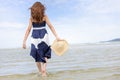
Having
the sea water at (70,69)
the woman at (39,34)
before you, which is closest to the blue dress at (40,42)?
the woman at (39,34)

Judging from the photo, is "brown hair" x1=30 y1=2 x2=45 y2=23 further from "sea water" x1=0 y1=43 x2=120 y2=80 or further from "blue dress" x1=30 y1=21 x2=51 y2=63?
"sea water" x1=0 y1=43 x2=120 y2=80

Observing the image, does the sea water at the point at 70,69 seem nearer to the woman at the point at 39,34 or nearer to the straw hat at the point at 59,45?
the woman at the point at 39,34

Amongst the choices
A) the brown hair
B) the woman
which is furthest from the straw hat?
the brown hair

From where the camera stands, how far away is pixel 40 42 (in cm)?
873

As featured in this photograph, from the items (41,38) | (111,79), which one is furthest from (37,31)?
(111,79)

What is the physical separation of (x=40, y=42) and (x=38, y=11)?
0.80 meters

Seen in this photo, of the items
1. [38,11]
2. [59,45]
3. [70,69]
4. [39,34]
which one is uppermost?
[38,11]

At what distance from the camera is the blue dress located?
28.6 feet

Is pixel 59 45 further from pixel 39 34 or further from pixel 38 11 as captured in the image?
pixel 38 11

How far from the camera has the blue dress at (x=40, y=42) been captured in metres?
8.70

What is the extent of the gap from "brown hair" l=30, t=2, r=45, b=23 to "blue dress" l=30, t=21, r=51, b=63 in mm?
154

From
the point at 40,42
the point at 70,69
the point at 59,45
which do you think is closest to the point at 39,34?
the point at 40,42

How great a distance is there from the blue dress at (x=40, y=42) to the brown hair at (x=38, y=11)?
0.51 feet

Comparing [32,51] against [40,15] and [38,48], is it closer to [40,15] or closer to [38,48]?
[38,48]
